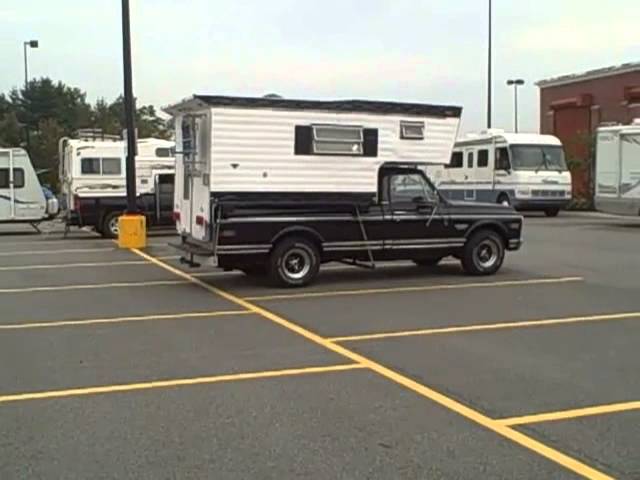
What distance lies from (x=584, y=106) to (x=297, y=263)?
3478cm

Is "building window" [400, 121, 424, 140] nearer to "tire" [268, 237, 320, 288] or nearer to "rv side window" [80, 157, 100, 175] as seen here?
"tire" [268, 237, 320, 288]

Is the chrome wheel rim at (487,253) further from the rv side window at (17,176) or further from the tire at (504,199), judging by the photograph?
the tire at (504,199)

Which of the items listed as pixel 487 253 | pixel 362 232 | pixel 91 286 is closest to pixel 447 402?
pixel 362 232

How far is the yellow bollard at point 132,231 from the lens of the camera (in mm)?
20156

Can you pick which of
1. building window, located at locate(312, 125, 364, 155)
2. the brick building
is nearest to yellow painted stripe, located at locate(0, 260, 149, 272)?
building window, located at locate(312, 125, 364, 155)

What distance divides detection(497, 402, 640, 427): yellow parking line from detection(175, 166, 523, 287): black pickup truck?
7.15m

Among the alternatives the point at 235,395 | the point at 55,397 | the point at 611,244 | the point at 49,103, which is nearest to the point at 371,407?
the point at 235,395

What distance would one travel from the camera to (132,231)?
66.2ft

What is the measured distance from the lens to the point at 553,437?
18.5 feet

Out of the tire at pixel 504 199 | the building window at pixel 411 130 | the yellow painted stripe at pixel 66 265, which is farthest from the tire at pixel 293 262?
the tire at pixel 504 199

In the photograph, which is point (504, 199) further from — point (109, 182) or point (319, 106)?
point (319, 106)

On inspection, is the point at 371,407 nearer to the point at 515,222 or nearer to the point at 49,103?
the point at 515,222

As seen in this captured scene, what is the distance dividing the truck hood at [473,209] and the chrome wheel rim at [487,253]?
0.46 m

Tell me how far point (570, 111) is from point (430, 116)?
3405 cm
